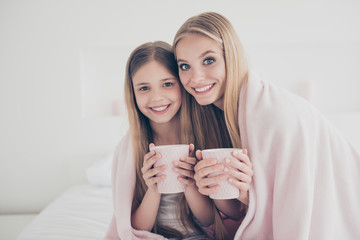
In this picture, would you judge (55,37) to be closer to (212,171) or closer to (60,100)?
(60,100)

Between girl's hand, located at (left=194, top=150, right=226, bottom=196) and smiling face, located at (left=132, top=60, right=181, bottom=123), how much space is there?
0.40 meters

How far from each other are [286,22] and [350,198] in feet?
6.68

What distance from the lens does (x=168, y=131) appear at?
4.07ft

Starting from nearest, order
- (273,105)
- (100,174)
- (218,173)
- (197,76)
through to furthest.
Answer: (218,173), (273,105), (197,76), (100,174)

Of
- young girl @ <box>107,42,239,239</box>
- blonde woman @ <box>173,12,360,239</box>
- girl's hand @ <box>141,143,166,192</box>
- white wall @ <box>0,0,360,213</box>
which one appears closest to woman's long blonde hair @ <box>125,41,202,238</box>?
young girl @ <box>107,42,239,239</box>

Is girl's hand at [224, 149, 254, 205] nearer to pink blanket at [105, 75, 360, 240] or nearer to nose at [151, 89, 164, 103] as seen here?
pink blanket at [105, 75, 360, 240]

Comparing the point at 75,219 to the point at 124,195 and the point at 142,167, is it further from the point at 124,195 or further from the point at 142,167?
the point at 142,167

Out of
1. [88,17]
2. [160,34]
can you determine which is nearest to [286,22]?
[160,34]

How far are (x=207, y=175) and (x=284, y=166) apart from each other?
0.23m

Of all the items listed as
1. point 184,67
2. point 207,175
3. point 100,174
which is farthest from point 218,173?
point 100,174

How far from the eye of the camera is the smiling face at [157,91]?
1.06 m

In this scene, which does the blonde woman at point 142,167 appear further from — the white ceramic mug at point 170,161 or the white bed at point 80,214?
the white bed at point 80,214

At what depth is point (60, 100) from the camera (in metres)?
2.56

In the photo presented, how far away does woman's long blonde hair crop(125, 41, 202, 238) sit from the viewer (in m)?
1.09
